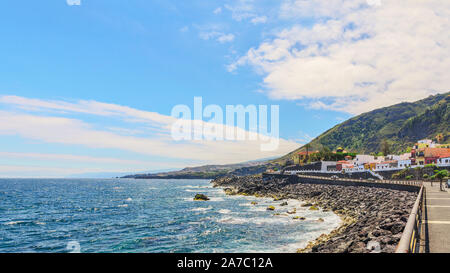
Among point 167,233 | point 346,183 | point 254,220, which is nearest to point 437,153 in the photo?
point 346,183

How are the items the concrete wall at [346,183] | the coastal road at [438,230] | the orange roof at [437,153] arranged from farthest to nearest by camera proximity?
1. the orange roof at [437,153]
2. the concrete wall at [346,183]
3. the coastal road at [438,230]

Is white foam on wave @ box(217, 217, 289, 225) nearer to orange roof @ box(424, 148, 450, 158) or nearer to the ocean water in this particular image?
the ocean water

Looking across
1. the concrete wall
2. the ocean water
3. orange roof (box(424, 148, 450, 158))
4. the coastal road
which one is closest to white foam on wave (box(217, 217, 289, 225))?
the ocean water

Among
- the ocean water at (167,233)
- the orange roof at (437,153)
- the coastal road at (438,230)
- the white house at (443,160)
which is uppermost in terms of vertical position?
the orange roof at (437,153)

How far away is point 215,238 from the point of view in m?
27.9

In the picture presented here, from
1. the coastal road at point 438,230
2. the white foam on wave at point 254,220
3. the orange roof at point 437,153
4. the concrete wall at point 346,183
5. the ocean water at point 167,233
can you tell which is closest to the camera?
the coastal road at point 438,230

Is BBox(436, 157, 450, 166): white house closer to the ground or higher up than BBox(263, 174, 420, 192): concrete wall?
higher up

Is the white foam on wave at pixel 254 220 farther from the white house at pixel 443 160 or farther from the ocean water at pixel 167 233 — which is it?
the white house at pixel 443 160

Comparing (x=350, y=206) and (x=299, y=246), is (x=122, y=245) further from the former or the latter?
(x=350, y=206)

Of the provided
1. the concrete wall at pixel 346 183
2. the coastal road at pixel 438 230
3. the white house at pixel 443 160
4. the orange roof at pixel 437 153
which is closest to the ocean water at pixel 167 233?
the coastal road at pixel 438 230
